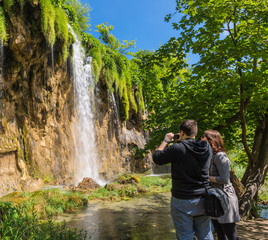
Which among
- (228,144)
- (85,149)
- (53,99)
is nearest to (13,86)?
(53,99)

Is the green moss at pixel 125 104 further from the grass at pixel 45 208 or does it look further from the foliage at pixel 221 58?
the foliage at pixel 221 58

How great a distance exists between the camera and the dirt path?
4.68 m

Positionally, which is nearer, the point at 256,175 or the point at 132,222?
the point at 256,175

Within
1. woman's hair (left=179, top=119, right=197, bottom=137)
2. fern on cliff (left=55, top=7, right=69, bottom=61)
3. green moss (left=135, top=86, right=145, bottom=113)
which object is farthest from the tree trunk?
green moss (left=135, top=86, right=145, bottom=113)

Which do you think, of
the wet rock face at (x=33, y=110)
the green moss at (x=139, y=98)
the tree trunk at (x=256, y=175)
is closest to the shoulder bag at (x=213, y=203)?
the tree trunk at (x=256, y=175)

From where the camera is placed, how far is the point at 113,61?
1992 centimetres

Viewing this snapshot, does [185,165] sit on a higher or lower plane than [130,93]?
lower

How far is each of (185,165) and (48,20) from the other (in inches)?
467

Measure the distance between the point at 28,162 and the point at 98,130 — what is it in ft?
23.0

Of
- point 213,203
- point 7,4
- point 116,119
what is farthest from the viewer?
point 116,119

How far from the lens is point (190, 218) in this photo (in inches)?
102

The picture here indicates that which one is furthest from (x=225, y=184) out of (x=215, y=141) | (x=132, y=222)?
(x=132, y=222)

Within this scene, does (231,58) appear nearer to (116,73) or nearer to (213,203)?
(213,203)

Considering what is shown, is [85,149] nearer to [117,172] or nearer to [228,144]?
[117,172]
